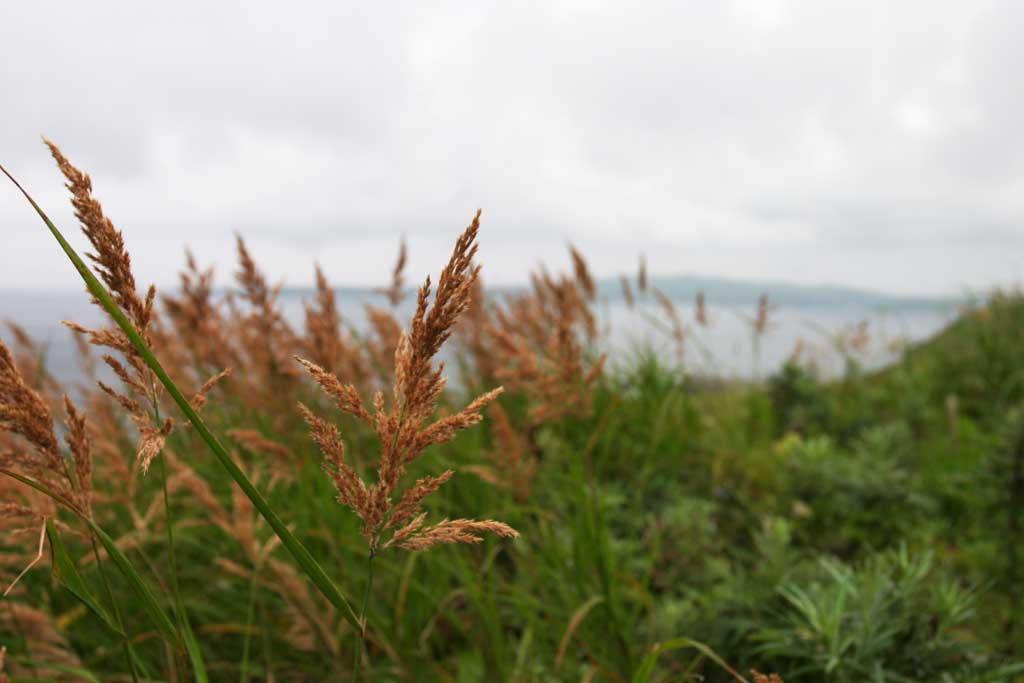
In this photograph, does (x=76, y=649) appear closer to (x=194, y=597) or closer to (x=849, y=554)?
(x=194, y=597)

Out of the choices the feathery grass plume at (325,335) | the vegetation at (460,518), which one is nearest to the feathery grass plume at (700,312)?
the vegetation at (460,518)

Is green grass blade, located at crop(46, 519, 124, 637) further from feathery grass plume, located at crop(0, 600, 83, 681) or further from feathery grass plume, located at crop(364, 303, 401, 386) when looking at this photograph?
feathery grass plume, located at crop(364, 303, 401, 386)

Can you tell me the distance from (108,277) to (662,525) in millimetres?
2201

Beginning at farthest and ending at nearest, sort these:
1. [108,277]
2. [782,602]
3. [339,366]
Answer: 1. [339,366]
2. [782,602]
3. [108,277]

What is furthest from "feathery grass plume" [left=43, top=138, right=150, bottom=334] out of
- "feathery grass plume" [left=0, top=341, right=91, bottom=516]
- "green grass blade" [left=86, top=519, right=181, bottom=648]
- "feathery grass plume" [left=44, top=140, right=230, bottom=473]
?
"green grass blade" [left=86, top=519, right=181, bottom=648]

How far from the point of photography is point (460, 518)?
1513 millimetres

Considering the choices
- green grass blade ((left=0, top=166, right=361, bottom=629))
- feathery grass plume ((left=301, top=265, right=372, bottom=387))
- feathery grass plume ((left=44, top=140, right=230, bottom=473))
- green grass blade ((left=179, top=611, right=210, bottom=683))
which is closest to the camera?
green grass blade ((left=0, top=166, right=361, bottom=629))

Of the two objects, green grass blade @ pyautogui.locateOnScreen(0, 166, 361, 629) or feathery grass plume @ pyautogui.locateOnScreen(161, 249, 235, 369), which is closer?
green grass blade @ pyautogui.locateOnScreen(0, 166, 361, 629)

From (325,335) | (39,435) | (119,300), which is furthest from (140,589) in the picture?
(325,335)

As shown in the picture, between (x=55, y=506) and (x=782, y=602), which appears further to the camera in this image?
(x=782, y=602)

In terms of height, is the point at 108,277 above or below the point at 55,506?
above

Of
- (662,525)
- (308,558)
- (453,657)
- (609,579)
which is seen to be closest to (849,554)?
(662,525)

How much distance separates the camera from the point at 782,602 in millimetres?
1822

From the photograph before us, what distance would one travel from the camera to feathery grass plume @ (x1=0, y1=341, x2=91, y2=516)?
856 mm
